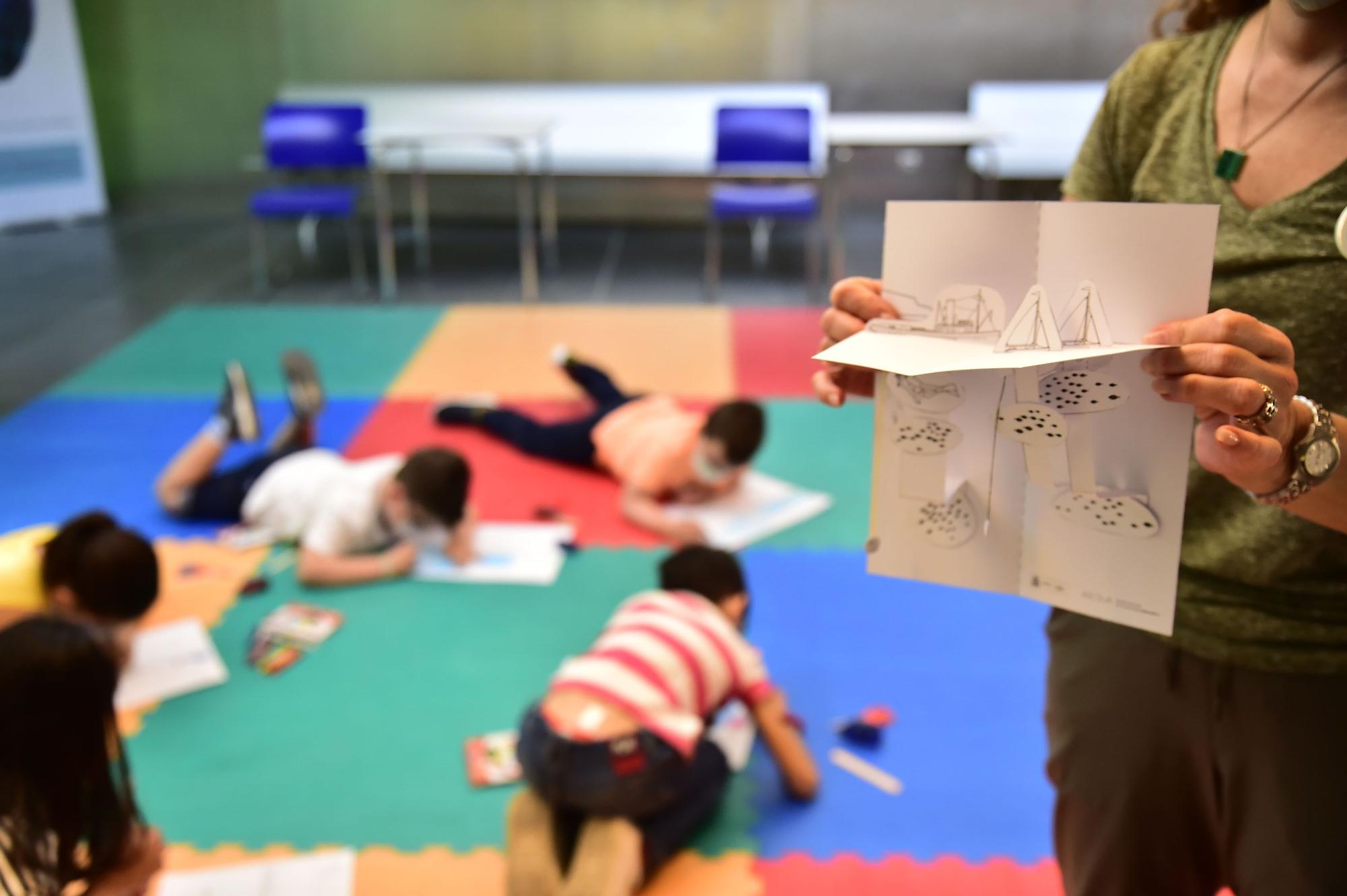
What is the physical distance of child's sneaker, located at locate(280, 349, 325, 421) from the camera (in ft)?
14.3

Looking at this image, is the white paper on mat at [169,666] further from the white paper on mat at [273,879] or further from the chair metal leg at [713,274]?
the chair metal leg at [713,274]

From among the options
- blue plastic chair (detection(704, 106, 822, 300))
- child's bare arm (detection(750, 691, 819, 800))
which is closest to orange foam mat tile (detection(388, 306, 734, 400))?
blue plastic chair (detection(704, 106, 822, 300))

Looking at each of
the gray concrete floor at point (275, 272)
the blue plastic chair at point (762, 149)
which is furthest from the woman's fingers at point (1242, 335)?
the blue plastic chair at point (762, 149)

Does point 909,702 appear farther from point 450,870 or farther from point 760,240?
point 760,240

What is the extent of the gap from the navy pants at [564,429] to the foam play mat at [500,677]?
0.22ft

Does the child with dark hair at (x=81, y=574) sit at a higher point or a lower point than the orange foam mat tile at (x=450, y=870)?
higher

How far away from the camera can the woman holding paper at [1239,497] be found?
3.46ft

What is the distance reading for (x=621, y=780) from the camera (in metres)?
2.29

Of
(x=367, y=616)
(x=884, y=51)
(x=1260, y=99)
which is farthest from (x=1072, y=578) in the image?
(x=884, y=51)

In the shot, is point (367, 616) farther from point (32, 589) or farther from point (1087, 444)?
point (1087, 444)

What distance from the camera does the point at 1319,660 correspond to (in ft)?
3.96

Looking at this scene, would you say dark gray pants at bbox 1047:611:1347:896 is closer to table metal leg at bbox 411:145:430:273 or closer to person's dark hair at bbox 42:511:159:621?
person's dark hair at bbox 42:511:159:621

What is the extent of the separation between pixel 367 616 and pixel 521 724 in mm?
1129

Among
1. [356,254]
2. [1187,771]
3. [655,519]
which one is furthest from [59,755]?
[356,254]
